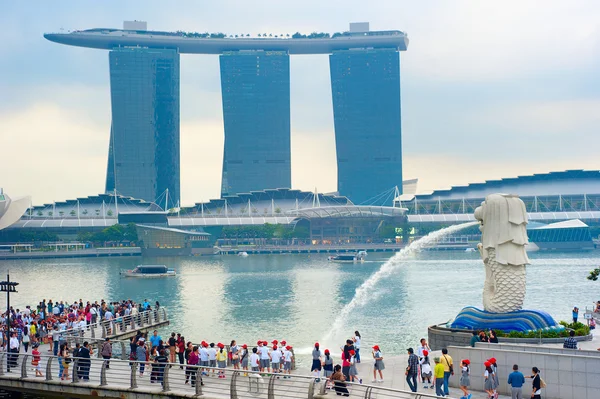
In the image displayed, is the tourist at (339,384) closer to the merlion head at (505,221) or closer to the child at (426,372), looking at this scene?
the child at (426,372)

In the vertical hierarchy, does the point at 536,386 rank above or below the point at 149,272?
Result: below

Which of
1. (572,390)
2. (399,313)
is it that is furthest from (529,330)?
(399,313)

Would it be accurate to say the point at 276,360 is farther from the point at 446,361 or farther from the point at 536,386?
the point at 536,386

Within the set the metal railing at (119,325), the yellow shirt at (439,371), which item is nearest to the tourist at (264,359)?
the yellow shirt at (439,371)

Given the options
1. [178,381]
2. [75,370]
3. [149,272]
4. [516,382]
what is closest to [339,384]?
[516,382]

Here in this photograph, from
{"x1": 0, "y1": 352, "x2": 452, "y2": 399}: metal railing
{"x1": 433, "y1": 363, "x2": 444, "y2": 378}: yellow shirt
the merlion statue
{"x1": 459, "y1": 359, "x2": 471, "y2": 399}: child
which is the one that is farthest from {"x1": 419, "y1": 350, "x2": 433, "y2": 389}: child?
the merlion statue

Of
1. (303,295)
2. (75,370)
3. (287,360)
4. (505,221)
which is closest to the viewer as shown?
(75,370)
